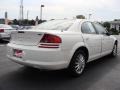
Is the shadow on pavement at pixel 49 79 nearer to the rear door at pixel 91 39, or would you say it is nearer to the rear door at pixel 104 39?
the rear door at pixel 91 39

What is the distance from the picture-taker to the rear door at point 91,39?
221 inches

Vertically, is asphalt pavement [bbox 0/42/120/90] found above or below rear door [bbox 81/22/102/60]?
below

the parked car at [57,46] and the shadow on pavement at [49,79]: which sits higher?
the parked car at [57,46]

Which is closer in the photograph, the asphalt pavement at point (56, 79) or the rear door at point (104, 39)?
the asphalt pavement at point (56, 79)

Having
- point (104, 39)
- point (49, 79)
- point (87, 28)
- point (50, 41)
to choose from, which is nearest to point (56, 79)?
point (49, 79)

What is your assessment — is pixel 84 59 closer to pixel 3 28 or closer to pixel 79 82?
pixel 79 82

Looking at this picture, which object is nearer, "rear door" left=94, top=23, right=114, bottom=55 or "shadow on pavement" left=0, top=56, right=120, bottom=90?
"shadow on pavement" left=0, top=56, right=120, bottom=90

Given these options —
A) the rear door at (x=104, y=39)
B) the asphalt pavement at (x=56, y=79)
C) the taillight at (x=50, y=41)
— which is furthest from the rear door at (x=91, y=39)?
the taillight at (x=50, y=41)

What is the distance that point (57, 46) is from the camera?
4.53 meters

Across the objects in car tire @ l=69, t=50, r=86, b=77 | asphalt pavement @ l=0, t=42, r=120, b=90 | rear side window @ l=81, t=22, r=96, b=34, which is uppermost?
rear side window @ l=81, t=22, r=96, b=34

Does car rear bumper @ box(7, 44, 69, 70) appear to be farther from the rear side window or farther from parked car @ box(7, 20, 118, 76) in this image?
the rear side window

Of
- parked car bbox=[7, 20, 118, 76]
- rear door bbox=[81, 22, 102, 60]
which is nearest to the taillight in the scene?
parked car bbox=[7, 20, 118, 76]

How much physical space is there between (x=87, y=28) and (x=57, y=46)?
1.66 m

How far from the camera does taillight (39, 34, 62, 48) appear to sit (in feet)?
14.8
